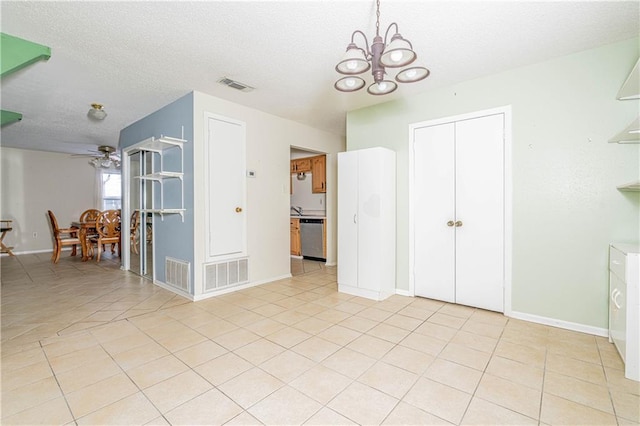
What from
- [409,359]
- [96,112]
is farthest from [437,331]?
[96,112]

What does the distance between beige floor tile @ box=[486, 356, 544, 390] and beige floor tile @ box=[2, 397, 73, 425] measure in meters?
2.57

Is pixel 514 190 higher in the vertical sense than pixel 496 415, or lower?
higher

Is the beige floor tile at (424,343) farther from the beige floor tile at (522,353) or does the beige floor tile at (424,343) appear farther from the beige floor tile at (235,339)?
the beige floor tile at (235,339)

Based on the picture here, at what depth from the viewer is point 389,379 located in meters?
1.87

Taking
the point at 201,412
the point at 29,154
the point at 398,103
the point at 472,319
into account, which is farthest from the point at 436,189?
the point at 29,154

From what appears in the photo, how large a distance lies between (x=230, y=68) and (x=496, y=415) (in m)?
3.44

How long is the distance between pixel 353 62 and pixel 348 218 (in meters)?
2.22

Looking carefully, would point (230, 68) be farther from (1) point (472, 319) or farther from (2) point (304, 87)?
(1) point (472, 319)

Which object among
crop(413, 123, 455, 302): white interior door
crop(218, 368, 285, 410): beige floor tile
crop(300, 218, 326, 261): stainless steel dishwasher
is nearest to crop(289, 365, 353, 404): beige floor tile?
crop(218, 368, 285, 410): beige floor tile

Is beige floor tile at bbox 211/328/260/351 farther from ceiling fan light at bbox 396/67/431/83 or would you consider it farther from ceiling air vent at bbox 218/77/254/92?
ceiling air vent at bbox 218/77/254/92

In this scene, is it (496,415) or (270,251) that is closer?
(496,415)

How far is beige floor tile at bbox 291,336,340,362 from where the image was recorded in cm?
217

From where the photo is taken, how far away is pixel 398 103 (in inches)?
145

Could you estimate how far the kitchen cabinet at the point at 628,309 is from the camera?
1.81 m
